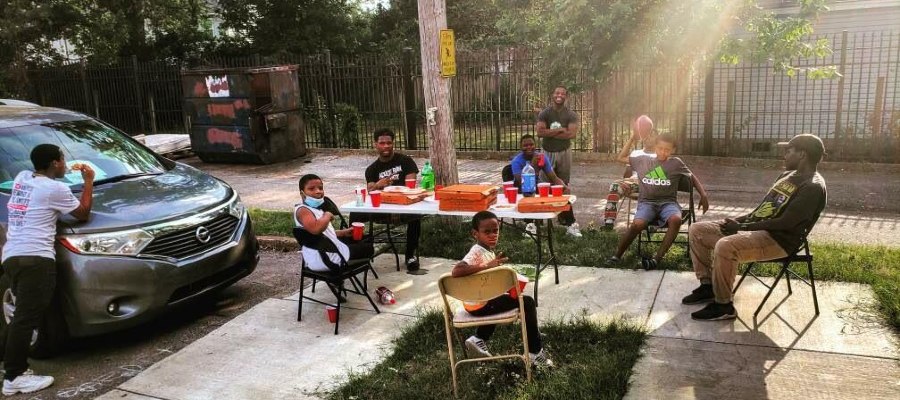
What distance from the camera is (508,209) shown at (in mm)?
5812

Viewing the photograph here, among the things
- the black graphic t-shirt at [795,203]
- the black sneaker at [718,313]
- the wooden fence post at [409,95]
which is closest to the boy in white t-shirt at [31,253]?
the black sneaker at [718,313]

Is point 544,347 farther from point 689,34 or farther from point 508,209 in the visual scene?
point 689,34

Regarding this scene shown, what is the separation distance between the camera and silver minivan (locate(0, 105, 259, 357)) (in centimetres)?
486

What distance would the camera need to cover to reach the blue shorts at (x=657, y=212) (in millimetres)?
6258

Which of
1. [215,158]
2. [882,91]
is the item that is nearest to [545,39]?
[882,91]

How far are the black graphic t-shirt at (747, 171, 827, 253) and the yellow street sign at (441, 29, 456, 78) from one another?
143 inches

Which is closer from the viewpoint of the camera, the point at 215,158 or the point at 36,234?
the point at 36,234

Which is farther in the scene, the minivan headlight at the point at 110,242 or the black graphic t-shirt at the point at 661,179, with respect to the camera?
the black graphic t-shirt at the point at 661,179

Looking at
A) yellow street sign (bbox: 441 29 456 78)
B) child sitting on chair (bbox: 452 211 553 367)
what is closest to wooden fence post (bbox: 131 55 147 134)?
yellow street sign (bbox: 441 29 456 78)

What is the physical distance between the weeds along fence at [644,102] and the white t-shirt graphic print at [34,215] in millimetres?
6941

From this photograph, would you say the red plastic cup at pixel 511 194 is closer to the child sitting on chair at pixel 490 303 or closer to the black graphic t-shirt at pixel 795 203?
the child sitting on chair at pixel 490 303

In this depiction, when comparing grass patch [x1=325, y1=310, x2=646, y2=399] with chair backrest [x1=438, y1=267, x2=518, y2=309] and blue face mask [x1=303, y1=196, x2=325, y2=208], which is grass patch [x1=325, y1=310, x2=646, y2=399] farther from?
blue face mask [x1=303, y1=196, x2=325, y2=208]

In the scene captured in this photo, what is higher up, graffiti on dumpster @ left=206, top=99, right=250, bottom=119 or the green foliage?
graffiti on dumpster @ left=206, top=99, right=250, bottom=119

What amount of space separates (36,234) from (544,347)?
3.58m
